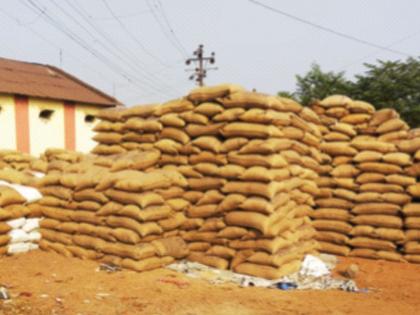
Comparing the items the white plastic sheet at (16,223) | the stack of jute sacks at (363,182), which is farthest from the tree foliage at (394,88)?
the white plastic sheet at (16,223)

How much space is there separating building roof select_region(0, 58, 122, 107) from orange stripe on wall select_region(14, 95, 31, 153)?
43 cm

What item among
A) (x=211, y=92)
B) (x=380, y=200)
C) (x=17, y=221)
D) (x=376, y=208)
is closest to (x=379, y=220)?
(x=376, y=208)

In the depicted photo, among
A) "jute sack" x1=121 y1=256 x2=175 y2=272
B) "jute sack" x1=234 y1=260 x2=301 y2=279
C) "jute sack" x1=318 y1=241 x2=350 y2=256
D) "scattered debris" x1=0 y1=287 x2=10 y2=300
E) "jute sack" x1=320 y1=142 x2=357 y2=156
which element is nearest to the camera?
"scattered debris" x1=0 y1=287 x2=10 y2=300

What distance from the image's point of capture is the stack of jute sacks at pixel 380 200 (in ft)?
22.1

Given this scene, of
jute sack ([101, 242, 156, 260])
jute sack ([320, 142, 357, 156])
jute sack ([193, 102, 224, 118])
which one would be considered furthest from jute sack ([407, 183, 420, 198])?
jute sack ([101, 242, 156, 260])

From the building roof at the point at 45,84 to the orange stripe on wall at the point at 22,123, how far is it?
0.43m

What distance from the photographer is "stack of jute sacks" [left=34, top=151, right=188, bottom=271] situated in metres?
5.94

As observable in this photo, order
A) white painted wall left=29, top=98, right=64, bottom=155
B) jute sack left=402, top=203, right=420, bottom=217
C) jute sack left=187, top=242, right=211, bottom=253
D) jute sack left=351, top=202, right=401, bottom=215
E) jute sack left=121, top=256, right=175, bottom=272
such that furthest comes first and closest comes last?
white painted wall left=29, top=98, right=64, bottom=155 → jute sack left=351, top=202, right=401, bottom=215 → jute sack left=402, top=203, right=420, bottom=217 → jute sack left=187, top=242, right=211, bottom=253 → jute sack left=121, top=256, right=175, bottom=272

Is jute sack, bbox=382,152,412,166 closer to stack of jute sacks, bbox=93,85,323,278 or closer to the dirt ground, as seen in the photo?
stack of jute sacks, bbox=93,85,323,278

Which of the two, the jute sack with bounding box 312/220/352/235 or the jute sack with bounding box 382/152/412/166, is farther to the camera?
the jute sack with bounding box 312/220/352/235

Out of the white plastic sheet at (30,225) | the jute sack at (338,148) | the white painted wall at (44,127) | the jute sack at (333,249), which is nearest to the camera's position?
the white plastic sheet at (30,225)

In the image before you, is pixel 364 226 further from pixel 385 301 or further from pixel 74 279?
pixel 74 279

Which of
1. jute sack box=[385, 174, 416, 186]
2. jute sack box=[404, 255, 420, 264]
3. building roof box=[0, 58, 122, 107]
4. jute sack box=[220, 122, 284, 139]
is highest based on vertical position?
building roof box=[0, 58, 122, 107]

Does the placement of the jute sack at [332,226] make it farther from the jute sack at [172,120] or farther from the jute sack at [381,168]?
the jute sack at [172,120]
